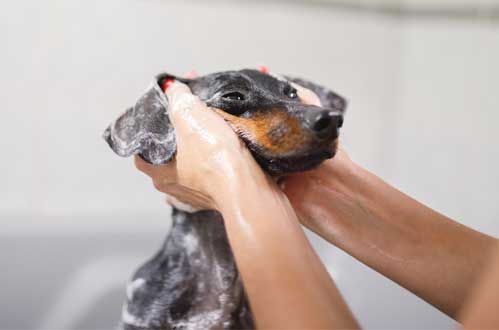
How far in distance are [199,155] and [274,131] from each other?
97mm

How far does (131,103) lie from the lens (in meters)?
1.26

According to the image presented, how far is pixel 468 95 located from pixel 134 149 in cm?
81

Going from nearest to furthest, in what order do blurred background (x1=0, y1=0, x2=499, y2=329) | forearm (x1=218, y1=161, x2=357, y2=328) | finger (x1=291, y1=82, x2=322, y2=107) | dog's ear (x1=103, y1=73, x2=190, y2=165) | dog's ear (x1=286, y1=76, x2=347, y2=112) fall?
forearm (x1=218, y1=161, x2=357, y2=328) < dog's ear (x1=103, y1=73, x2=190, y2=165) < finger (x1=291, y1=82, x2=322, y2=107) < dog's ear (x1=286, y1=76, x2=347, y2=112) < blurred background (x1=0, y1=0, x2=499, y2=329)

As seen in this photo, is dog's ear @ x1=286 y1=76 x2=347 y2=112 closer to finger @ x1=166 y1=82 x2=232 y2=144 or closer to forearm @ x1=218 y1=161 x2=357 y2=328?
finger @ x1=166 y1=82 x2=232 y2=144

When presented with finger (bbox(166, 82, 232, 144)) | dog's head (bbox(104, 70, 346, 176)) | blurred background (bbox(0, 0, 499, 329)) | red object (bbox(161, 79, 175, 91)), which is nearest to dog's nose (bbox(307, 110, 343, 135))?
dog's head (bbox(104, 70, 346, 176))

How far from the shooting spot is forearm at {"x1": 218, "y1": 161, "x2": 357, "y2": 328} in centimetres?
47

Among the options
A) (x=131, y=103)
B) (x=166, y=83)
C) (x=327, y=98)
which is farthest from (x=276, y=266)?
(x=131, y=103)

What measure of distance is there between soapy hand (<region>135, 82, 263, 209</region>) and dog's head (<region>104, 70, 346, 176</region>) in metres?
0.02

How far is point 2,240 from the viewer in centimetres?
112

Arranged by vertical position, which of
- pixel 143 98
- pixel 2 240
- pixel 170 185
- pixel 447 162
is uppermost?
pixel 143 98

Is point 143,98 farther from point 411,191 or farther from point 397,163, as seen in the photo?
point 397,163

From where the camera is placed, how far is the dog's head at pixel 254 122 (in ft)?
1.98

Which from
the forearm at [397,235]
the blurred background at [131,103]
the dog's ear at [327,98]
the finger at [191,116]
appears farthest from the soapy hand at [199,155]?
the blurred background at [131,103]

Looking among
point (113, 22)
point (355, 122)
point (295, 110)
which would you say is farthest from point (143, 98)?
point (355, 122)
